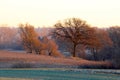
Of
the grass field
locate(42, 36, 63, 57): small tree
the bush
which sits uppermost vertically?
locate(42, 36, 63, 57): small tree

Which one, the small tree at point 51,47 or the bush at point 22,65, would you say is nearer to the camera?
the bush at point 22,65

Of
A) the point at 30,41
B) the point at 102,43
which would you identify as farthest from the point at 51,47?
the point at 102,43

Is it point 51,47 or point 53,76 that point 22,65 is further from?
point 51,47

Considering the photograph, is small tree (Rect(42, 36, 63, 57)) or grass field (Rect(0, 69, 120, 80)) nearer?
grass field (Rect(0, 69, 120, 80))

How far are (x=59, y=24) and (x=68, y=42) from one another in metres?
5.00

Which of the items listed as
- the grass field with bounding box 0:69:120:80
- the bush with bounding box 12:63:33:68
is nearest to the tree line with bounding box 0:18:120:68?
the bush with bounding box 12:63:33:68

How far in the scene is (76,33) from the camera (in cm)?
9719

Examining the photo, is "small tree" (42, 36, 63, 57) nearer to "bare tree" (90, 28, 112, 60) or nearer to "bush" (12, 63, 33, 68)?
"bare tree" (90, 28, 112, 60)

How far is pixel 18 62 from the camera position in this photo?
66.6 m

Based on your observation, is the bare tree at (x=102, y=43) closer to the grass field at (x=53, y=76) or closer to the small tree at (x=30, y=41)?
the small tree at (x=30, y=41)

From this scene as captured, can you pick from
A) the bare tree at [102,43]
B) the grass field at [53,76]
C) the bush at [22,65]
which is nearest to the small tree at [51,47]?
the bare tree at [102,43]

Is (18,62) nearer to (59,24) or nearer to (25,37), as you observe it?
(59,24)

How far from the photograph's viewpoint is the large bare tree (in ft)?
312

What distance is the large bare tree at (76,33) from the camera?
9519 centimetres
